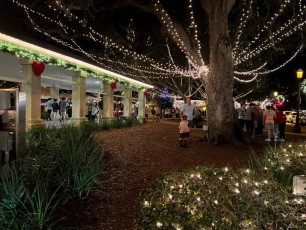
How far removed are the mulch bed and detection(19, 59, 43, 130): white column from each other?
3725 mm

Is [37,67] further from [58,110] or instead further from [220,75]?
[58,110]

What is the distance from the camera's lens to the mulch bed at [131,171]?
5.00 m

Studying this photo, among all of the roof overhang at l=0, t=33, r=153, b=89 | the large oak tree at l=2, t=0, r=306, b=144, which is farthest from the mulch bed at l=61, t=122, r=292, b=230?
the roof overhang at l=0, t=33, r=153, b=89

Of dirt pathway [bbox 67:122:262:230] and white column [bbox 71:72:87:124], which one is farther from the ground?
white column [bbox 71:72:87:124]

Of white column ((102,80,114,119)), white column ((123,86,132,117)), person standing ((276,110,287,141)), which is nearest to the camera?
person standing ((276,110,287,141))

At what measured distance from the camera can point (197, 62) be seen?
13.5m

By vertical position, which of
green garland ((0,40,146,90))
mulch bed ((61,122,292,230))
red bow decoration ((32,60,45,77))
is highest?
green garland ((0,40,146,90))

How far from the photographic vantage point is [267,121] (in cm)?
1492

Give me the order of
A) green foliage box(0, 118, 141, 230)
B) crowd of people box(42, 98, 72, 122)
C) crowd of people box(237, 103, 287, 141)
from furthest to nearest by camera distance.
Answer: crowd of people box(42, 98, 72, 122), crowd of people box(237, 103, 287, 141), green foliage box(0, 118, 141, 230)

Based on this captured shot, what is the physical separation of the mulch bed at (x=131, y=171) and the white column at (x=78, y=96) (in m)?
5.99

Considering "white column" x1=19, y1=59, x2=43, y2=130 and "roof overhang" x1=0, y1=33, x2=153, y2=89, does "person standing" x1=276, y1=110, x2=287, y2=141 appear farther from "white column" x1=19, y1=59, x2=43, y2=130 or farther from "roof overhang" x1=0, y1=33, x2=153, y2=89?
"white column" x1=19, y1=59, x2=43, y2=130

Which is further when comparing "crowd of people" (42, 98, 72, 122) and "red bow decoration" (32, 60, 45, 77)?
"crowd of people" (42, 98, 72, 122)

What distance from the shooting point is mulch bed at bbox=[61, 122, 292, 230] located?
5.00m

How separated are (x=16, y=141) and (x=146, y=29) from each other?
13.0m
